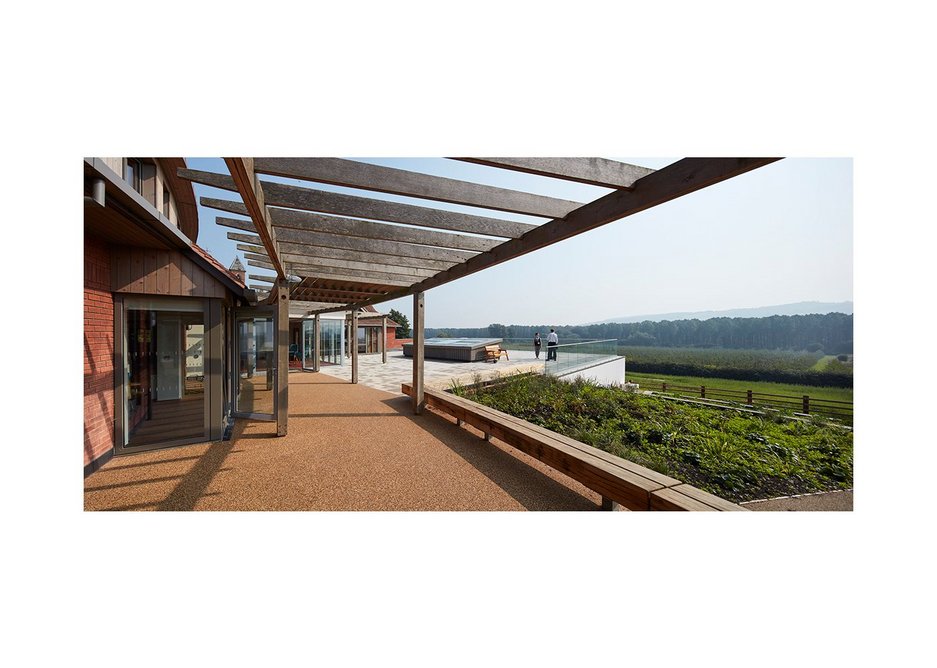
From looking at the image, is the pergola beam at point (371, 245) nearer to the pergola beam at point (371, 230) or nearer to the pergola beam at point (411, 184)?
the pergola beam at point (371, 230)

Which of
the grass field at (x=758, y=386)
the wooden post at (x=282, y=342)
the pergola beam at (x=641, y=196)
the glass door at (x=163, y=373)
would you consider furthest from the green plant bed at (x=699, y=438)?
the grass field at (x=758, y=386)

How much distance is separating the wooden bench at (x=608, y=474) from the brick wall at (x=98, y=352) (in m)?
4.68

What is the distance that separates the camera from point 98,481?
3965 millimetres

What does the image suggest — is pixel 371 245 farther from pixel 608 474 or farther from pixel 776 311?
pixel 776 311

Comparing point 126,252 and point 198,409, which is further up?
point 126,252

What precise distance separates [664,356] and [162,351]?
28500mm

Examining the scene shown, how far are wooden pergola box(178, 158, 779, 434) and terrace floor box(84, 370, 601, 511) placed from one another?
1.13 meters

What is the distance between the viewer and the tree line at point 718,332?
2088 centimetres

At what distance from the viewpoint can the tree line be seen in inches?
822

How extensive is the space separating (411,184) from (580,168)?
4.15ft

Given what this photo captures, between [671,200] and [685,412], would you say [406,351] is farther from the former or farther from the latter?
[671,200]

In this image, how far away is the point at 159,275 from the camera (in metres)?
5.01

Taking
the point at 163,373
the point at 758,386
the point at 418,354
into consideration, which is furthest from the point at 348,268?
the point at 758,386

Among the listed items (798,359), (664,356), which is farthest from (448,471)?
(664,356)
